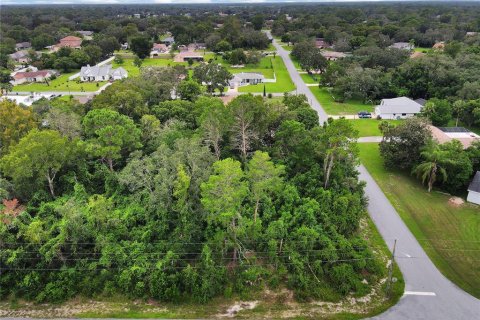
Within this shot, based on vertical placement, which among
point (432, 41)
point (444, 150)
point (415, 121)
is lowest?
point (444, 150)

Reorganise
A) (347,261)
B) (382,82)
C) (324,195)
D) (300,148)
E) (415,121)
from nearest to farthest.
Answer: (347,261) → (324,195) → (300,148) → (415,121) → (382,82)

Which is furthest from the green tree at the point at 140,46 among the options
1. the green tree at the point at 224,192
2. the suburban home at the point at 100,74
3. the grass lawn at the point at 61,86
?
the green tree at the point at 224,192

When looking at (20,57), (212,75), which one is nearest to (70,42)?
(20,57)

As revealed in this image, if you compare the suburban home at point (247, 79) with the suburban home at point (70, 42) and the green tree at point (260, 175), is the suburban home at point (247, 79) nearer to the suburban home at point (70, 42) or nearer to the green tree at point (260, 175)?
the green tree at point (260, 175)

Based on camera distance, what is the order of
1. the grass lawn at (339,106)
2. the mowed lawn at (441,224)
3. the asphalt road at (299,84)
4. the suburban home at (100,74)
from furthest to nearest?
1. the suburban home at (100,74)
2. the grass lawn at (339,106)
3. the asphalt road at (299,84)
4. the mowed lawn at (441,224)

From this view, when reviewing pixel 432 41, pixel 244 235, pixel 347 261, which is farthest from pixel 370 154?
pixel 432 41

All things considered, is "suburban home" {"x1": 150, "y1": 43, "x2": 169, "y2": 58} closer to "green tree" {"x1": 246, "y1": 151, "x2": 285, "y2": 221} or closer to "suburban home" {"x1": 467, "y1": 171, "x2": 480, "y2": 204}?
"green tree" {"x1": 246, "y1": 151, "x2": 285, "y2": 221}

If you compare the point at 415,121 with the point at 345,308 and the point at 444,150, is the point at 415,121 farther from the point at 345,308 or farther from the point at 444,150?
the point at 345,308
